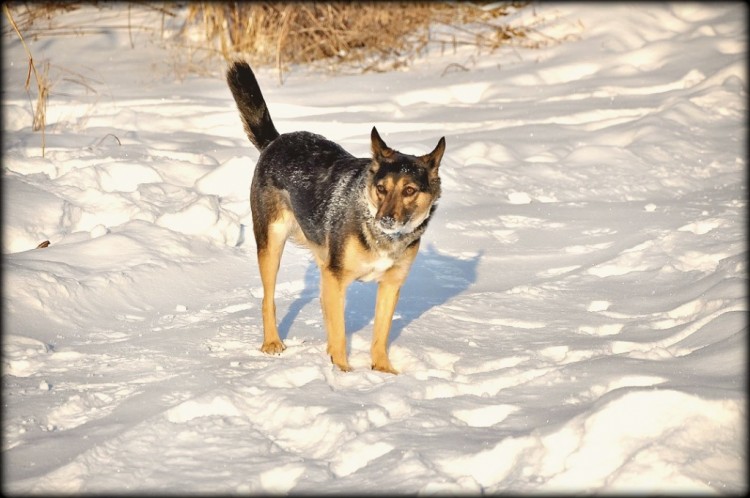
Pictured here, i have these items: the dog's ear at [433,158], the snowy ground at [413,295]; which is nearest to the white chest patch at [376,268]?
the snowy ground at [413,295]

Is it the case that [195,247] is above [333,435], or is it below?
below

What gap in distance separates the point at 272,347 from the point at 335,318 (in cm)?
44

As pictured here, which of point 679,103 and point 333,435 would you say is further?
point 679,103

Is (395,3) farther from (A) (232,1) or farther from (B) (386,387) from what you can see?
(B) (386,387)

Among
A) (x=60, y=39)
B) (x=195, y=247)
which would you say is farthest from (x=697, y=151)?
(x=60, y=39)

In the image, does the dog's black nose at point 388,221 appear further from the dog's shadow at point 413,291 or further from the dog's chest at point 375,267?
the dog's shadow at point 413,291

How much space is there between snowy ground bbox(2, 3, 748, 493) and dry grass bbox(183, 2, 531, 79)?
925 mm

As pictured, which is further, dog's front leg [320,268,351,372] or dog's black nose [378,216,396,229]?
dog's front leg [320,268,351,372]

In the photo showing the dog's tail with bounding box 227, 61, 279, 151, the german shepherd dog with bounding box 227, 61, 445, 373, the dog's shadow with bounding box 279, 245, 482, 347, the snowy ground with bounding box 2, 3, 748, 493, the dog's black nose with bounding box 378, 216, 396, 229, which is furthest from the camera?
the dog's shadow with bounding box 279, 245, 482, 347

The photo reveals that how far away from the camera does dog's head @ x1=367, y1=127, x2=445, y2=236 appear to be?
15.5ft

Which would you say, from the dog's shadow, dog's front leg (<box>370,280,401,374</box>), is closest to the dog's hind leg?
the dog's shadow

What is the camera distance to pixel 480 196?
324 inches

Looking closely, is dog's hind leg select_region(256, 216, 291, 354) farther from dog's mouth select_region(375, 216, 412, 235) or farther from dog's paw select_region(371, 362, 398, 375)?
dog's mouth select_region(375, 216, 412, 235)

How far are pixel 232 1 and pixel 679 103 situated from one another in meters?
6.23
